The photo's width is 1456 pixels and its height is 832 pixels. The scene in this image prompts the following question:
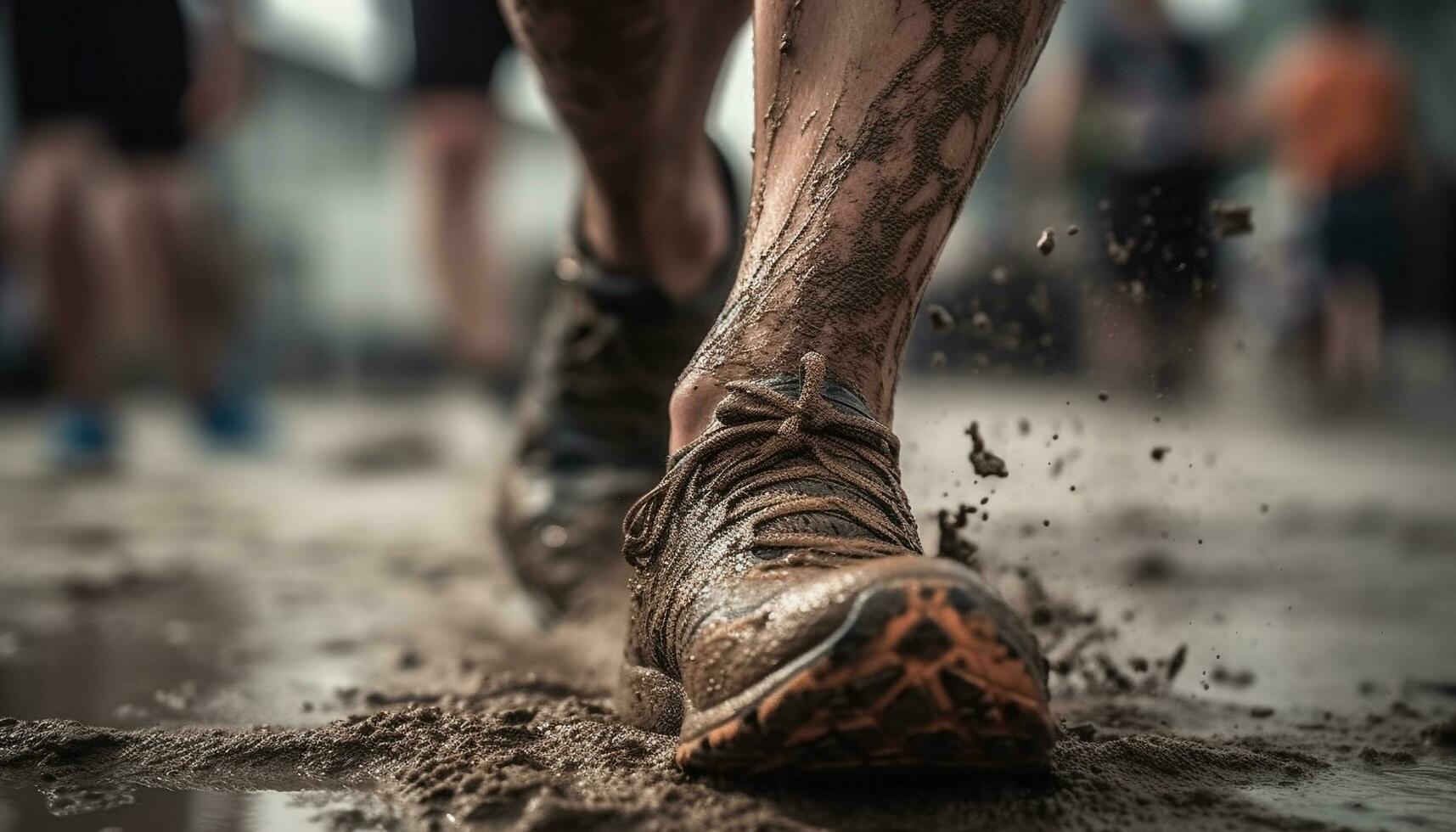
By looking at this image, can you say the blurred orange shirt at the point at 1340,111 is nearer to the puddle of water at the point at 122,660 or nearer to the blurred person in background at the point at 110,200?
the blurred person in background at the point at 110,200

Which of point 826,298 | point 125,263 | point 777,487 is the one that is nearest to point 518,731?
point 777,487

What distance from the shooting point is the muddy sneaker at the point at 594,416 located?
161 centimetres

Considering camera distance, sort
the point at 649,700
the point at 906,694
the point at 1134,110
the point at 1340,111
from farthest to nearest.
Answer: the point at 1340,111 → the point at 1134,110 → the point at 649,700 → the point at 906,694

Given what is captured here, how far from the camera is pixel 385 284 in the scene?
10352 millimetres

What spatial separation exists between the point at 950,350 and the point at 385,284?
31.2 feet

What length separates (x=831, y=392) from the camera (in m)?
0.95

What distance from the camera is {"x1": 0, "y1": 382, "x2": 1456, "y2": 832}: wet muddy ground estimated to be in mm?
846

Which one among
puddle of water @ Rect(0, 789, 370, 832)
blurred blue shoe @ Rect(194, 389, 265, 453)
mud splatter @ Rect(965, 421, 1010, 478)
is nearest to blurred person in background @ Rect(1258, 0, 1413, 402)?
blurred blue shoe @ Rect(194, 389, 265, 453)

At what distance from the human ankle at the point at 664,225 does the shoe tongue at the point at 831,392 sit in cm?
73

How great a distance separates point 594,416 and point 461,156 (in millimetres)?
2634

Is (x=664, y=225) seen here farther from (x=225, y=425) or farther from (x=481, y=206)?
(x=225, y=425)

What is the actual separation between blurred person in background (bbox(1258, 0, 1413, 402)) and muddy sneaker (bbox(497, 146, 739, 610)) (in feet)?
18.0

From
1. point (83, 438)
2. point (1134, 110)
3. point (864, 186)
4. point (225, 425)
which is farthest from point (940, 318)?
point (1134, 110)

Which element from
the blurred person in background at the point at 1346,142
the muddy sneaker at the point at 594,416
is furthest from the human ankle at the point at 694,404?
the blurred person in background at the point at 1346,142
